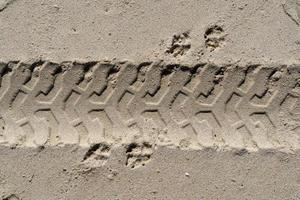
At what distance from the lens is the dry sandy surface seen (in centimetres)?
226

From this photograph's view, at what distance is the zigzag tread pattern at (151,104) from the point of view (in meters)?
2.25

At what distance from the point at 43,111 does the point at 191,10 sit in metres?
1.00

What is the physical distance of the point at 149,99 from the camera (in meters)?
2.28

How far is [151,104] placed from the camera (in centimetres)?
228

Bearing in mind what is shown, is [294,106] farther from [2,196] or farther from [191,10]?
[2,196]

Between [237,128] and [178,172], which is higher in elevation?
[237,128]

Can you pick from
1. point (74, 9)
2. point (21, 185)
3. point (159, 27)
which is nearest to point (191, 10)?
point (159, 27)

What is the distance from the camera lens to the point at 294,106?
224cm

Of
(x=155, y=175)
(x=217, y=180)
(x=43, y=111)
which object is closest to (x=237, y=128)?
(x=217, y=180)

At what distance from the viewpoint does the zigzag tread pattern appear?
2.25 m

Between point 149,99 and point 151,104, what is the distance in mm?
30

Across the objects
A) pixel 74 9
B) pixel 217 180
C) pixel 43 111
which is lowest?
pixel 217 180

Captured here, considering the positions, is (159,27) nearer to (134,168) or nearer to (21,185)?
(134,168)

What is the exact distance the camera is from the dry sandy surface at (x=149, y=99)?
2256mm
